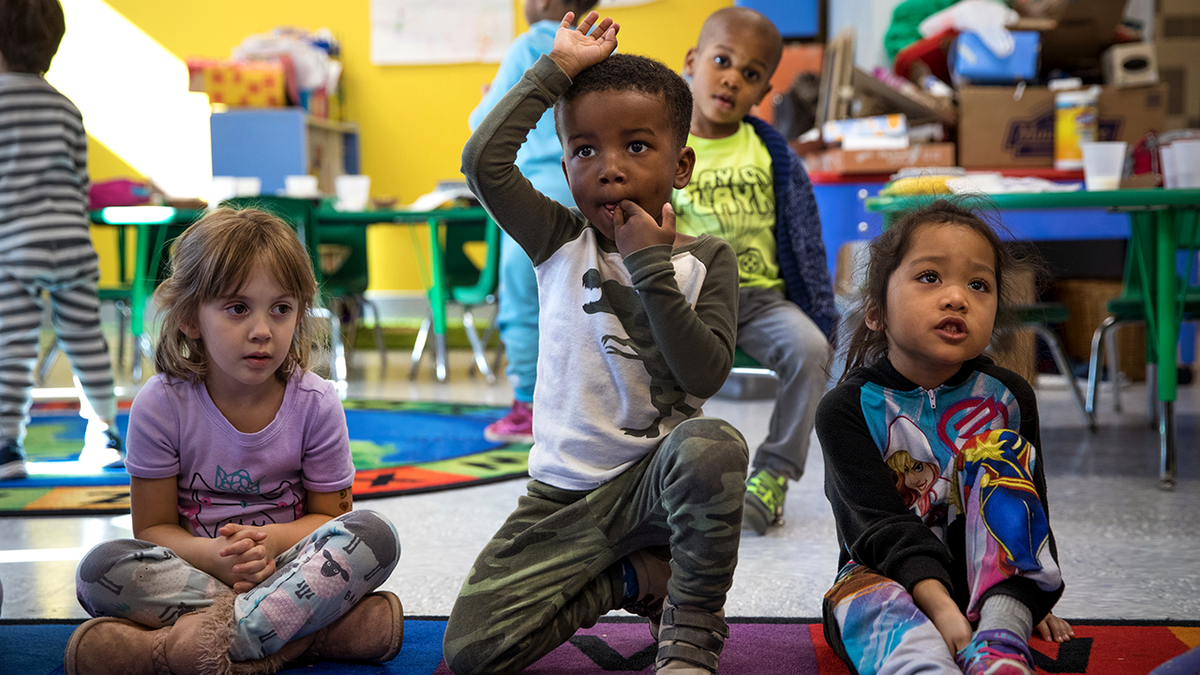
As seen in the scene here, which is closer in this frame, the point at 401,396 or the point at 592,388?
the point at 592,388

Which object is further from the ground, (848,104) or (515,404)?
(848,104)

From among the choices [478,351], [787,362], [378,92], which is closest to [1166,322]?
[787,362]

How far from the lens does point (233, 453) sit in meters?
1.12

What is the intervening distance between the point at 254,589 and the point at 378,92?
5134mm

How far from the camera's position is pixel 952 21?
3.44 metres

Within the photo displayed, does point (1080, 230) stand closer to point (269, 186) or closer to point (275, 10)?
point (269, 186)

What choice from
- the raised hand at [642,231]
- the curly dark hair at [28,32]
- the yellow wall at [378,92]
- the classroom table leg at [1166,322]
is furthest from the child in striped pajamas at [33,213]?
the yellow wall at [378,92]

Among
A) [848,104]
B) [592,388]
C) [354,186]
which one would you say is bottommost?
[592,388]

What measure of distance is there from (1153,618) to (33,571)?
1529 mm

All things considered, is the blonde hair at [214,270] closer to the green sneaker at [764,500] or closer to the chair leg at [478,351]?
the green sneaker at [764,500]

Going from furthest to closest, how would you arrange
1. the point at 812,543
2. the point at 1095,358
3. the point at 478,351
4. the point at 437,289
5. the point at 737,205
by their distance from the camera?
the point at 478,351 < the point at 437,289 < the point at 1095,358 < the point at 737,205 < the point at 812,543

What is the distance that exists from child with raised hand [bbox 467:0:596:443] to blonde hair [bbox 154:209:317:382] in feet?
3.80

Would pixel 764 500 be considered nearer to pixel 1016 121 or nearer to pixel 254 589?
pixel 254 589

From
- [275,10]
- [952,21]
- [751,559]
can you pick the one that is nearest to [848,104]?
[952,21]
